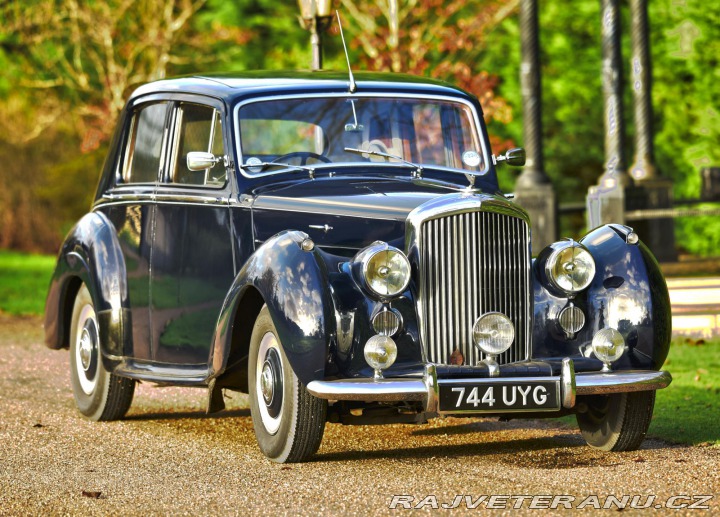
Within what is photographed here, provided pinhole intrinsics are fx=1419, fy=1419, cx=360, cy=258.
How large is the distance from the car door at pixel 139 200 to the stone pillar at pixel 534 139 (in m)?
9.03

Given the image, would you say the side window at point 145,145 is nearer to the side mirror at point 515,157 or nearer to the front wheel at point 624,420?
the side mirror at point 515,157

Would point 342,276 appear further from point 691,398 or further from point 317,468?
point 691,398

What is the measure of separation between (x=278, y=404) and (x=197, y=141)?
6.88 feet

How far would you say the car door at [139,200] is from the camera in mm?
8500

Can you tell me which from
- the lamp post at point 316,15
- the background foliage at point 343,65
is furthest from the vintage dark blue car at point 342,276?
the background foliage at point 343,65

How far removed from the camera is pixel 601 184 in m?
18.3

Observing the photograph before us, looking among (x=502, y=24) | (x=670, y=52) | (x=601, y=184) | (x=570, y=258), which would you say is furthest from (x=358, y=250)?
(x=502, y=24)

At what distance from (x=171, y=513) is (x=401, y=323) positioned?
1.54m

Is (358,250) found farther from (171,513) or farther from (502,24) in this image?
(502,24)

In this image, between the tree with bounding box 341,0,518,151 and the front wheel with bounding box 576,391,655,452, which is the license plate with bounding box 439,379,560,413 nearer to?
the front wheel with bounding box 576,391,655,452

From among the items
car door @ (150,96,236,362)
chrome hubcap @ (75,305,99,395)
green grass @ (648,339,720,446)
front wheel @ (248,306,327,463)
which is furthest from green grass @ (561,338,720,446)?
chrome hubcap @ (75,305,99,395)

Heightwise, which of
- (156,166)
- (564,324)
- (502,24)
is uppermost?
(502,24)

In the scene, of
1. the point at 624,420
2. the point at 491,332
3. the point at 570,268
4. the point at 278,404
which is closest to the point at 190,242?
the point at 278,404

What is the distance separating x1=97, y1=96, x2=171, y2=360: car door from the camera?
850 centimetres
